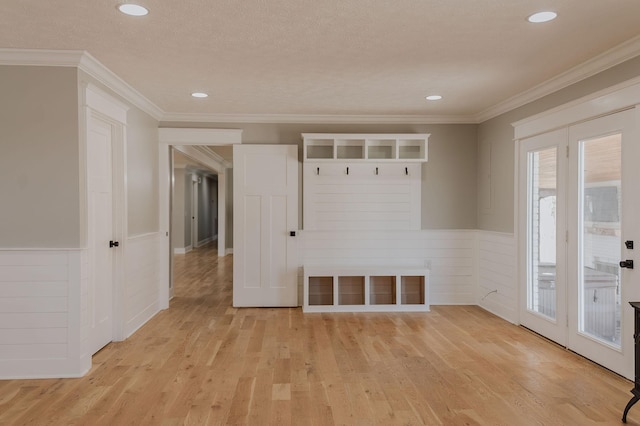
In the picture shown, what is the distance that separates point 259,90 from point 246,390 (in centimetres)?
275

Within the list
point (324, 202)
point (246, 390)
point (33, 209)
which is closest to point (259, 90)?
point (324, 202)

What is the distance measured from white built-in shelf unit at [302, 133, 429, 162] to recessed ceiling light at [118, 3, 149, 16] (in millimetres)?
2870

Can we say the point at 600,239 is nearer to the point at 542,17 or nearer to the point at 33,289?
the point at 542,17

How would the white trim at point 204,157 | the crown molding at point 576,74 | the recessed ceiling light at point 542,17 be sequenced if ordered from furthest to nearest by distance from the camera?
the white trim at point 204,157 → the crown molding at point 576,74 → the recessed ceiling light at point 542,17

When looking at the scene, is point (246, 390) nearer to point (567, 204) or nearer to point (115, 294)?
point (115, 294)

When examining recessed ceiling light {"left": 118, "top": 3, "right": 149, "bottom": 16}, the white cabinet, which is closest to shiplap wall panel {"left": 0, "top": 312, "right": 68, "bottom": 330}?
recessed ceiling light {"left": 118, "top": 3, "right": 149, "bottom": 16}

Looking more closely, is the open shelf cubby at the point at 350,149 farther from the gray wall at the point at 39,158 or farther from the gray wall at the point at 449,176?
the gray wall at the point at 39,158

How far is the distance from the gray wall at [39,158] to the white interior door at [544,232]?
402 centimetres

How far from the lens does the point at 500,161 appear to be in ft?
16.7

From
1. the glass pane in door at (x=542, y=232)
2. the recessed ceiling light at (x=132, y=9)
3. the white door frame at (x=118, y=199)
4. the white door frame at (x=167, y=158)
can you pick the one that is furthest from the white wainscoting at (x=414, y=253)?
Answer: the recessed ceiling light at (x=132, y=9)

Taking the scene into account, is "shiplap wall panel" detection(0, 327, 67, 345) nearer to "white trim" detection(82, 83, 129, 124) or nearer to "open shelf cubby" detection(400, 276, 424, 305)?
"white trim" detection(82, 83, 129, 124)

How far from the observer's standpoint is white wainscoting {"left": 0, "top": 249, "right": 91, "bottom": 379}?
127 inches

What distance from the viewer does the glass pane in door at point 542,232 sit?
4105mm

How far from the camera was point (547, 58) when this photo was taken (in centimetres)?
342
